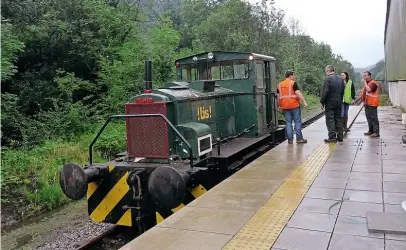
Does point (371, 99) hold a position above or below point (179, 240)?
above

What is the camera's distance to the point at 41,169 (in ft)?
32.3

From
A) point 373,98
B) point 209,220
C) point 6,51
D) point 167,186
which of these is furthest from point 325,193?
point 6,51

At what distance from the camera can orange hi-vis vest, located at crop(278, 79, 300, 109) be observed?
8.65m

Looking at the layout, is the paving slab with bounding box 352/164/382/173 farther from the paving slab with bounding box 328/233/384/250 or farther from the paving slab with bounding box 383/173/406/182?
the paving slab with bounding box 328/233/384/250

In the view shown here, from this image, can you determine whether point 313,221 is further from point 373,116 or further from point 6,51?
point 6,51

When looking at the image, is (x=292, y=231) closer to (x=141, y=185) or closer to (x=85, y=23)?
(x=141, y=185)

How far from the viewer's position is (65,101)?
48.1 feet

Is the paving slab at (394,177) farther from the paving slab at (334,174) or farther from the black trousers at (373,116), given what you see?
the black trousers at (373,116)

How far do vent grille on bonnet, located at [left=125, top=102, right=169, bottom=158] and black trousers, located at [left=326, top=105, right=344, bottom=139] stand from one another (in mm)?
4653

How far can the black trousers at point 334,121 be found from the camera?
29.1ft

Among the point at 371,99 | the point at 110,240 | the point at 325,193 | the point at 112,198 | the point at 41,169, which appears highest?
the point at 371,99

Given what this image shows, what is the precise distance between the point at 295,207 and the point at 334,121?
5.01 meters

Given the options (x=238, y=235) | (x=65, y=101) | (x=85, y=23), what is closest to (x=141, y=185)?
(x=238, y=235)

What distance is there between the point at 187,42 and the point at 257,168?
3233 cm
